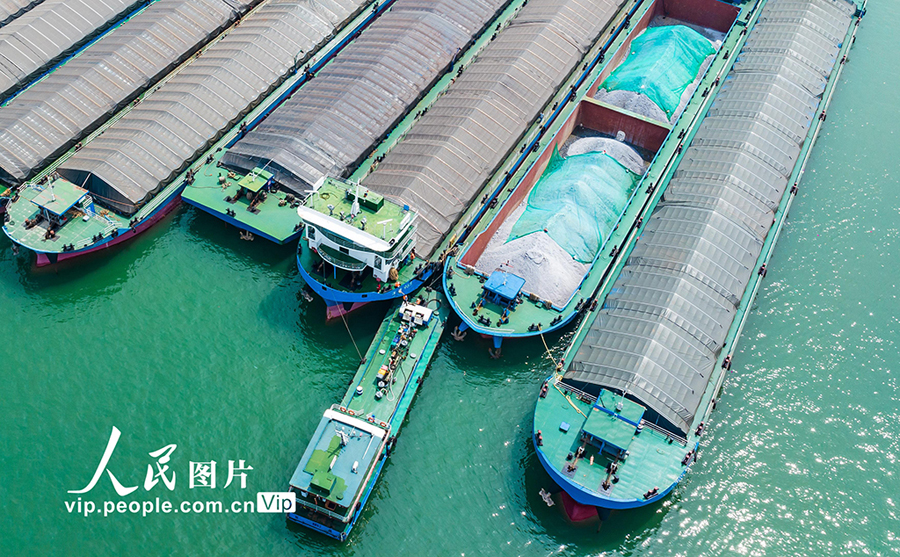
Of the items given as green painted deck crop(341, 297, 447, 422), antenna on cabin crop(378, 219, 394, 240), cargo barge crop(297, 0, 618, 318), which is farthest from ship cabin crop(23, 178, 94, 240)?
green painted deck crop(341, 297, 447, 422)

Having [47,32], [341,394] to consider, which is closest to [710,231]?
[341,394]

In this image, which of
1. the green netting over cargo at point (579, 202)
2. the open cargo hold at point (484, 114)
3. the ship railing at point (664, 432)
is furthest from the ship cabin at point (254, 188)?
the ship railing at point (664, 432)

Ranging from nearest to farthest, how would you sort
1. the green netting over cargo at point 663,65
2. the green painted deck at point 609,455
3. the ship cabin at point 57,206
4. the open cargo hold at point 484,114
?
the green painted deck at point 609,455
the ship cabin at point 57,206
the open cargo hold at point 484,114
the green netting over cargo at point 663,65

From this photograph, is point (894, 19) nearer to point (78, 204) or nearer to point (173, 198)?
point (173, 198)

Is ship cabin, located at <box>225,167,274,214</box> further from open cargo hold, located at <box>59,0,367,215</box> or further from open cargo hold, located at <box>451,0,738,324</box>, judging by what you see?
open cargo hold, located at <box>451,0,738,324</box>

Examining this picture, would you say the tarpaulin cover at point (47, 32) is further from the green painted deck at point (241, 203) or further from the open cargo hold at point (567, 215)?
the open cargo hold at point (567, 215)
